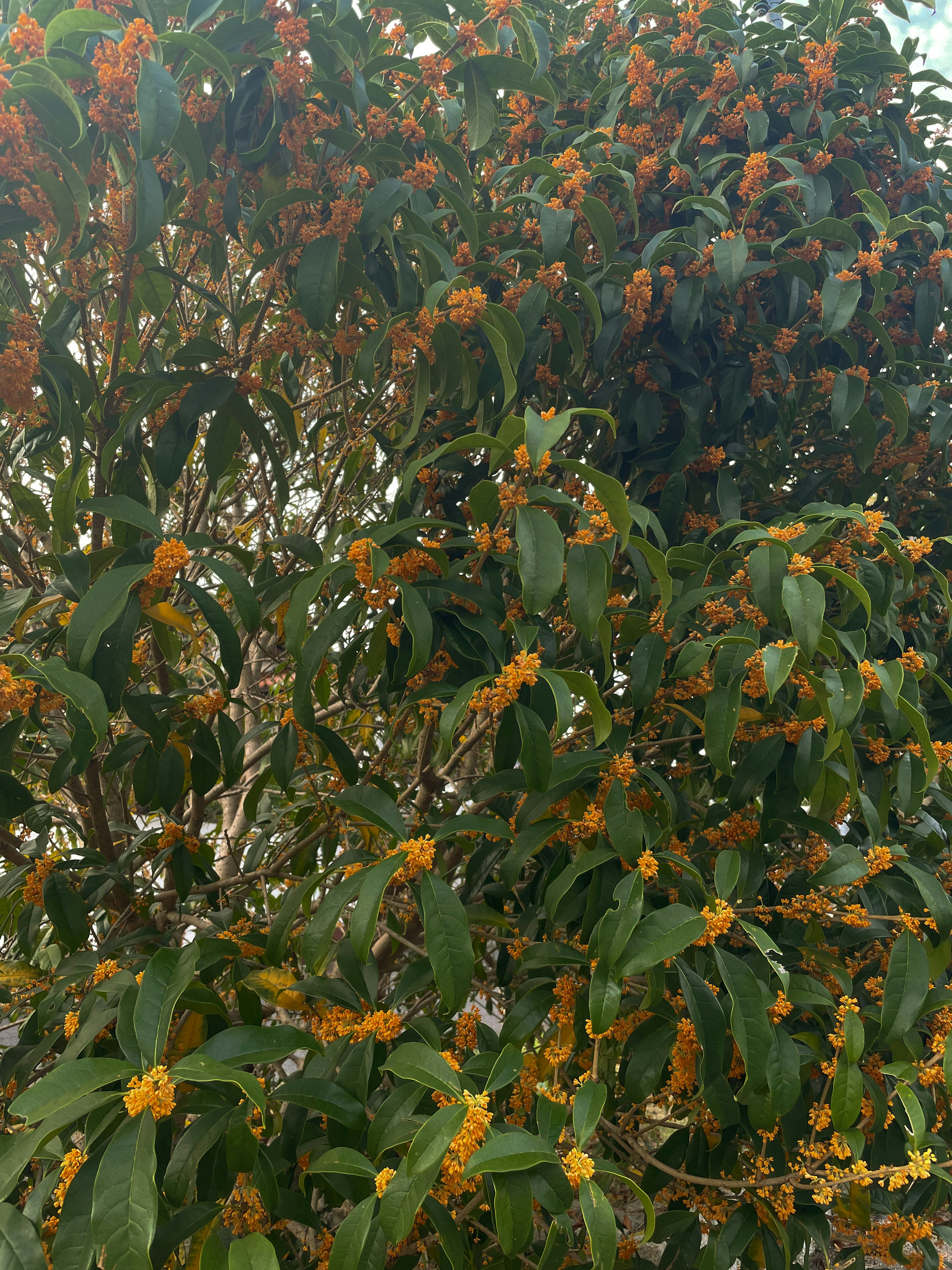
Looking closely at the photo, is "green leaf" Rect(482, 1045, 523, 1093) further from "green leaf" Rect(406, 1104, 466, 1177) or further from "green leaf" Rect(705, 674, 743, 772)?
"green leaf" Rect(705, 674, 743, 772)

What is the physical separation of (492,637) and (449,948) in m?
0.44

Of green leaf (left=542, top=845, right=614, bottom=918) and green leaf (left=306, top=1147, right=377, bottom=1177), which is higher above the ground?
green leaf (left=542, top=845, right=614, bottom=918)

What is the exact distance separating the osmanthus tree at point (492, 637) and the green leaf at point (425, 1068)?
0.01m

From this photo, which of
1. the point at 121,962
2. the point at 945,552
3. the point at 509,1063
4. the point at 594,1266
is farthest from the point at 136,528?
the point at 945,552

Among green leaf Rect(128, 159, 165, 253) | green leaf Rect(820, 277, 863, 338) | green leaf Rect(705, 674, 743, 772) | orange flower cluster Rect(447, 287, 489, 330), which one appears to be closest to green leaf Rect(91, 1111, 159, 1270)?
green leaf Rect(705, 674, 743, 772)

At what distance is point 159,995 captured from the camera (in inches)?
33.9

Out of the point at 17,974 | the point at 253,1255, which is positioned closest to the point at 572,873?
the point at 253,1255

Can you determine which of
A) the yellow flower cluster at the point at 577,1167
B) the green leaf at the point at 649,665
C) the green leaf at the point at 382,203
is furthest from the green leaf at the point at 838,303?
the yellow flower cluster at the point at 577,1167

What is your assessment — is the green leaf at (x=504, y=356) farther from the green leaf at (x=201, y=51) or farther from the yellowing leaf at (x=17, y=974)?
the yellowing leaf at (x=17, y=974)

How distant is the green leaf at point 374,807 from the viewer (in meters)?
1.08

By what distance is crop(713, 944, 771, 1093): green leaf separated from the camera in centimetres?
95

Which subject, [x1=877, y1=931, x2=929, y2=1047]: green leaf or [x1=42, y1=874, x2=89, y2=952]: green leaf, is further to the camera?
[x1=42, y1=874, x2=89, y2=952]: green leaf

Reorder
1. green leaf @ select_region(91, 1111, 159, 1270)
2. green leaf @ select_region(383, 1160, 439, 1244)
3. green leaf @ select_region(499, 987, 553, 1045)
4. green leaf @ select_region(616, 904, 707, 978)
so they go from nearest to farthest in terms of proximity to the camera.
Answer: green leaf @ select_region(91, 1111, 159, 1270) < green leaf @ select_region(383, 1160, 439, 1244) < green leaf @ select_region(616, 904, 707, 978) < green leaf @ select_region(499, 987, 553, 1045)

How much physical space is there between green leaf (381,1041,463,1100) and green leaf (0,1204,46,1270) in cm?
37
